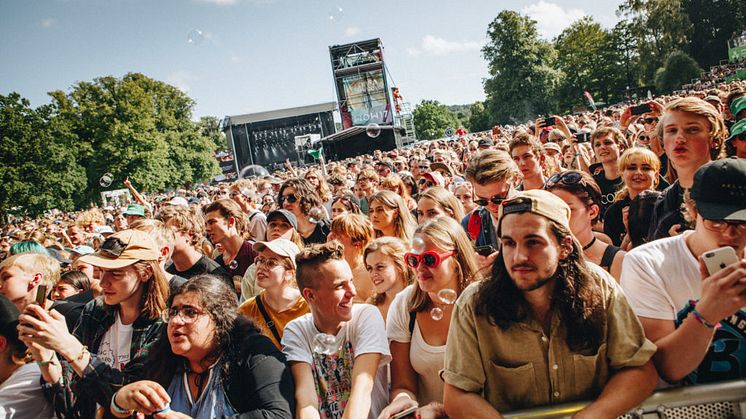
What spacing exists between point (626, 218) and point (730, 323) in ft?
6.26

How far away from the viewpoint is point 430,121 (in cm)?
9344

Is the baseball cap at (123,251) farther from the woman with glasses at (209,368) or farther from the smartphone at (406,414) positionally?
the smartphone at (406,414)

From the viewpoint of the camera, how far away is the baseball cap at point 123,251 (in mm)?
2852

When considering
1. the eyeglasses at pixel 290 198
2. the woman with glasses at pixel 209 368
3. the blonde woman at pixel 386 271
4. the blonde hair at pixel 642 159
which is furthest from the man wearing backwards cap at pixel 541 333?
the eyeglasses at pixel 290 198

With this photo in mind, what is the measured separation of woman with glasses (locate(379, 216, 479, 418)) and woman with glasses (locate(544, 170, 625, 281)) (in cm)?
79

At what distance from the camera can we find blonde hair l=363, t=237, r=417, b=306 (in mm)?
3125

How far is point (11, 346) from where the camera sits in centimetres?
284

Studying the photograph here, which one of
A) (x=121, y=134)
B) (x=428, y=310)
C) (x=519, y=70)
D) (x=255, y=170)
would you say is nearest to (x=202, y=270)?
(x=428, y=310)

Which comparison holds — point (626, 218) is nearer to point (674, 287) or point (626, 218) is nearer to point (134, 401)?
point (674, 287)

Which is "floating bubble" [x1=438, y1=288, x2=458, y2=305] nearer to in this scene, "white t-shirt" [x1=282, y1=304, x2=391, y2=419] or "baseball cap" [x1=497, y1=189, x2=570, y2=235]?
"white t-shirt" [x1=282, y1=304, x2=391, y2=419]

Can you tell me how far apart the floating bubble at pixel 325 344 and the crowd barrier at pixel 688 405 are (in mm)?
986

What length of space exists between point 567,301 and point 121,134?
1760 inches

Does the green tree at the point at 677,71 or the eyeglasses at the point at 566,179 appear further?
the green tree at the point at 677,71

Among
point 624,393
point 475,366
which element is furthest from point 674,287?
point 475,366
